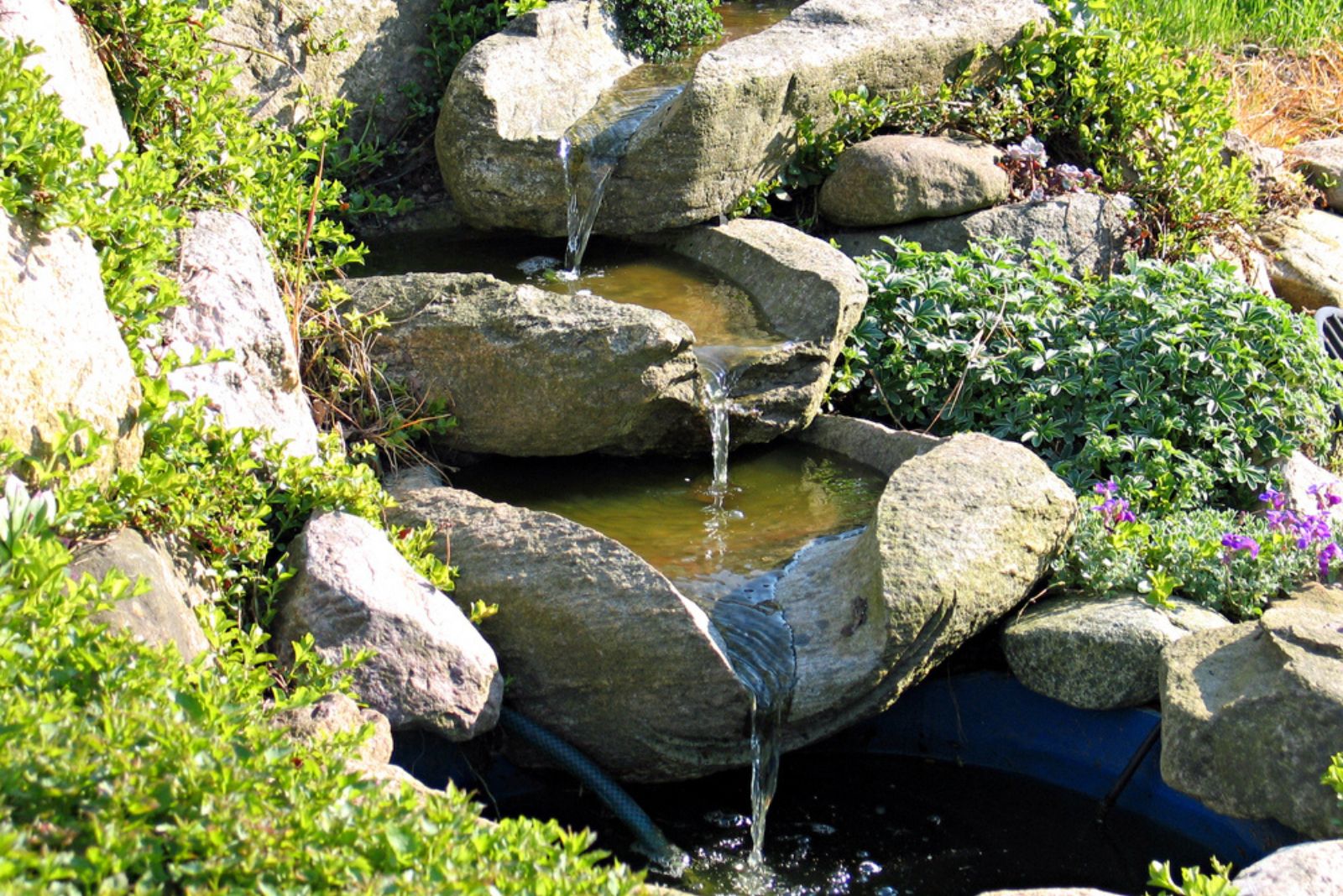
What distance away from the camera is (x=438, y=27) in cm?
709

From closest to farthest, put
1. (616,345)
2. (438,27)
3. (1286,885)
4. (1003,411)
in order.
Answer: (1286,885) → (616,345) → (1003,411) → (438,27)

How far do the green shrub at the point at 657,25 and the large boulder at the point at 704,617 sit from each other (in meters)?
3.79

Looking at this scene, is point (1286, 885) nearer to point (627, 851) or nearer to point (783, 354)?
point (627, 851)

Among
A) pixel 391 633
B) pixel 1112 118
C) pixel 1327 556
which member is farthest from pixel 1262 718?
pixel 1112 118

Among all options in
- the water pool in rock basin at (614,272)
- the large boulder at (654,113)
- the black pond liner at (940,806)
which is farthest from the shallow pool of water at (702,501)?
the large boulder at (654,113)

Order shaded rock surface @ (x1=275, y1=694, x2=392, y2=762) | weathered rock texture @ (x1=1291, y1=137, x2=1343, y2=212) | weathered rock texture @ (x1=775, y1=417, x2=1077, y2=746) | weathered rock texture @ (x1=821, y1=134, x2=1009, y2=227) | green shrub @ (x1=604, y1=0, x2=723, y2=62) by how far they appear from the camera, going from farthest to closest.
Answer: weathered rock texture @ (x1=1291, y1=137, x2=1343, y2=212) → green shrub @ (x1=604, y1=0, x2=723, y2=62) → weathered rock texture @ (x1=821, y1=134, x2=1009, y2=227) → weathered rock texture @ (x1=775, y1=417, x2=1077, y2=746) → shaded rock surface @ (x1=275, y1=694, x2=392, y2=762)

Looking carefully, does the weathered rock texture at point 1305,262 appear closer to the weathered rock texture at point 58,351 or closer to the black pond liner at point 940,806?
the black pond liner at point 940,806

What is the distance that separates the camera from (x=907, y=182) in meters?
6.84

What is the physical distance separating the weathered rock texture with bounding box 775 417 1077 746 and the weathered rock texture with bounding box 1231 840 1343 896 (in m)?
1.20

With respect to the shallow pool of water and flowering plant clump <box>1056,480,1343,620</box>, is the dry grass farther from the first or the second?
the shallow pool of water

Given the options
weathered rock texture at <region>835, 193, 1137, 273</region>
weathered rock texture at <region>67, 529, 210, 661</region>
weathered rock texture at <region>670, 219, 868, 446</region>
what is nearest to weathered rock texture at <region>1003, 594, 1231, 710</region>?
weathered rock texture at <region>670, 219, 868, 446</region>

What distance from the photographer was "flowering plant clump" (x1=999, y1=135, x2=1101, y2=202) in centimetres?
724

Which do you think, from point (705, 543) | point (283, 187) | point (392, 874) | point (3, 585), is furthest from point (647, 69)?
point (392, 874)

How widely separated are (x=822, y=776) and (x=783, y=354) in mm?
1687
